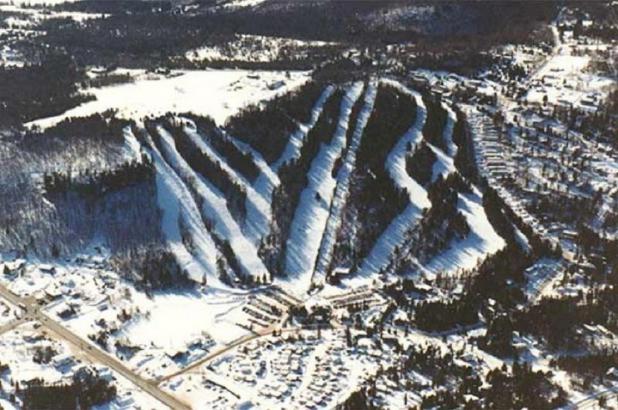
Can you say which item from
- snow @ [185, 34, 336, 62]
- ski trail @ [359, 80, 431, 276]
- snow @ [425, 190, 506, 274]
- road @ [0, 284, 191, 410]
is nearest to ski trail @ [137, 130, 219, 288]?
road @ [0, 284, 191, 410]

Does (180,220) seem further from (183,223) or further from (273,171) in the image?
(273,171)

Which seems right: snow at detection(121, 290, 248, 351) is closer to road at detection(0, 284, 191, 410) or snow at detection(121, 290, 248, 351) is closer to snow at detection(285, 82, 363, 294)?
road at detection(0, 284, 191, 410)

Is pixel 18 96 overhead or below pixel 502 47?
below

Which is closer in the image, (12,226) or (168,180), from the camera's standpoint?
(12,226)

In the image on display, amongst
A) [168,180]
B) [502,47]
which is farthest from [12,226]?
[502,47]

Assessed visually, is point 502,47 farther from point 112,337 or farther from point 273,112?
point 112,337

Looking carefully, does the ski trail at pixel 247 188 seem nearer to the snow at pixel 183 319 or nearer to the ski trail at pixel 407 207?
the snow at pixel 183 319

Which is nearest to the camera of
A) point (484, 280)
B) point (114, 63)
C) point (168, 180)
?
point (484, 280)
